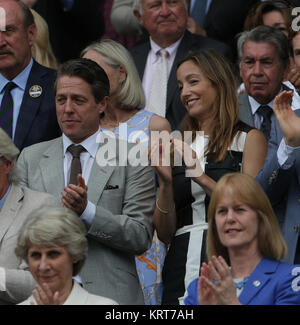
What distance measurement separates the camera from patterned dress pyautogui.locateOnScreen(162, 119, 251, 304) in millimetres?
5820

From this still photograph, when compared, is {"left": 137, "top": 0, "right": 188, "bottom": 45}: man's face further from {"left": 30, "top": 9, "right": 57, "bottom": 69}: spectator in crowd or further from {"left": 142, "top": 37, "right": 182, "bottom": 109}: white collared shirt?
{"left": 30, "top": 9, "right": 57, "bottom": 69}: spectator in crowd

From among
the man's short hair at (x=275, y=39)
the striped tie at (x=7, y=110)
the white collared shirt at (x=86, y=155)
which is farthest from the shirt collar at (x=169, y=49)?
the white collared shirt at (x=86, y=155)

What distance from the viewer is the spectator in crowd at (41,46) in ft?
25.9

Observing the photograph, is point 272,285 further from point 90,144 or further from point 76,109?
point 76,109

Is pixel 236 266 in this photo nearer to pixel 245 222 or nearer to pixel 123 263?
pixel 245 222

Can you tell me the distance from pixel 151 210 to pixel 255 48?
165 centimetres

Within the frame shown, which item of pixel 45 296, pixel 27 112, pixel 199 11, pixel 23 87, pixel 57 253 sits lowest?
pixel 45 296

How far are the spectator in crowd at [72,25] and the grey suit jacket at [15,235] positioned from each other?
3381mm

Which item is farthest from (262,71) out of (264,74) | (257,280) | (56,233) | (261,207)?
(56,233)

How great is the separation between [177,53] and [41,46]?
1.05m

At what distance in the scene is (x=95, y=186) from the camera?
5.96 m

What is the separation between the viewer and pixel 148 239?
234 inches

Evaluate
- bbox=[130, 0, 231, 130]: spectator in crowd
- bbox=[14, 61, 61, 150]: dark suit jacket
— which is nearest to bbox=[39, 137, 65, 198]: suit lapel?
bbox=[14, 61, 61, 150]: dark suit jacket
